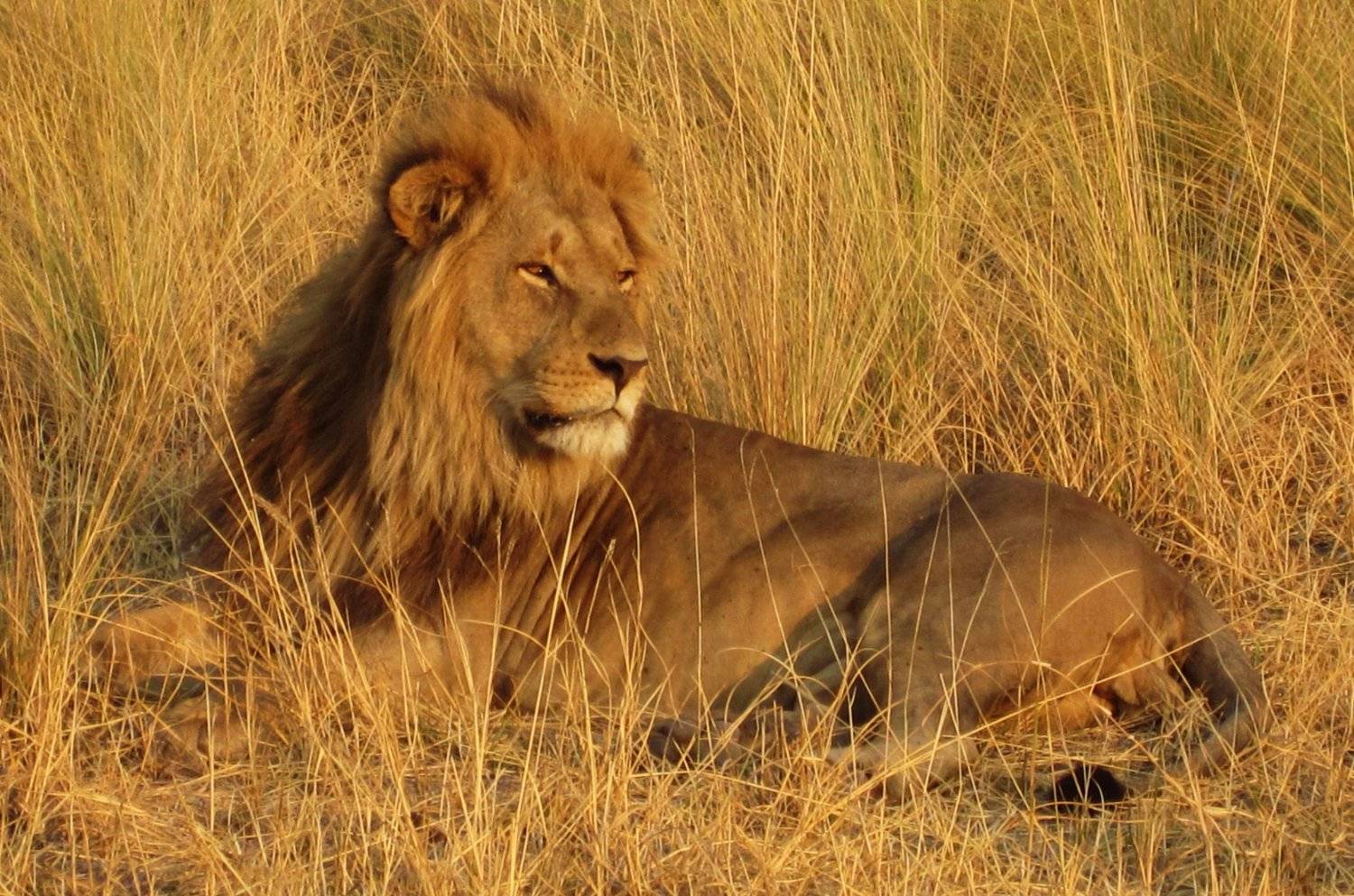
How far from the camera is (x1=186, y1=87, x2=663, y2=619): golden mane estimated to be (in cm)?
382

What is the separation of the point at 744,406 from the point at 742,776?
1545mm

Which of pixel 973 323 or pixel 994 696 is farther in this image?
pixel 973 323

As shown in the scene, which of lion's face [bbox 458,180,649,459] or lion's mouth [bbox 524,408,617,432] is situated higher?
lion's face [bbox 458,180,649,459]

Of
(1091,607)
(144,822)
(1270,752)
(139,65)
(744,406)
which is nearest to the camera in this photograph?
(144,822)

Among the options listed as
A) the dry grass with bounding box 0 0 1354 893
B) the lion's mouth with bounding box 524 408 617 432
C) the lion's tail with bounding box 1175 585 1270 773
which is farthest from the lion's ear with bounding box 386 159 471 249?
the lion's tail with bounding box 1175 585 1270 773

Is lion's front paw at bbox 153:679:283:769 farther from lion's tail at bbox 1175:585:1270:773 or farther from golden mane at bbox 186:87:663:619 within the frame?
lion's tail at bbox 1175:585:1270:773

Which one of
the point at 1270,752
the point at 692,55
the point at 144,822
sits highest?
the point at 692,55

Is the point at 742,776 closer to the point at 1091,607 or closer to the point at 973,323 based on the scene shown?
the point at 1091,607

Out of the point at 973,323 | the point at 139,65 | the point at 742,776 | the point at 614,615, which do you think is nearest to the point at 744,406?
the point at 973,323

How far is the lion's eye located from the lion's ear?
17cm

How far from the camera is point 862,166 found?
5133 mm

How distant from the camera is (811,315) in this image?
4.84m

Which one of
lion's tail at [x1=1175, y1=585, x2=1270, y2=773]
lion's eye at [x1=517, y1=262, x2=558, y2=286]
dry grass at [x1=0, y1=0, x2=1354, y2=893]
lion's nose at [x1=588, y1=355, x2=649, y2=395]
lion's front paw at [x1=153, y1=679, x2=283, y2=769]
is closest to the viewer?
dry grass at [x1=0, y1=0, x2=1354, y2=893]

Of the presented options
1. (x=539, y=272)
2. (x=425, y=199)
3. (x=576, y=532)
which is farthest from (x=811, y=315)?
(x=425, y=199)
